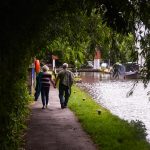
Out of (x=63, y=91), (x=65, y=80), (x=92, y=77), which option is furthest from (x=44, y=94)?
(x=92, y=77)

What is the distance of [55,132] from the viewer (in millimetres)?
13195

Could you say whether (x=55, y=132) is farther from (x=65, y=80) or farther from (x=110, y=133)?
(x=65, y=80)

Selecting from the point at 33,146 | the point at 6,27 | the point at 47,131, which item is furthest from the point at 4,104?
the point at 47,131

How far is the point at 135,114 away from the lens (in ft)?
67.7

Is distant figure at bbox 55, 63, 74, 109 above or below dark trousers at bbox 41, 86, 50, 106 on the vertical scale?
above

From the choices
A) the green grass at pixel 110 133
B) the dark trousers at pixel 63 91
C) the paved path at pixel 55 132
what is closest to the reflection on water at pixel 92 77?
the dark trousers at pixel 63 91

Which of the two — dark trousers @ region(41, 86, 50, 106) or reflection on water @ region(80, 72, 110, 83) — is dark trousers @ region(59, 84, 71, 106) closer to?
dark trousers @ region(41, 86, 50, 106)

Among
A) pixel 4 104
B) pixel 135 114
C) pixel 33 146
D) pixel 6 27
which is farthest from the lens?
pixel 135 114

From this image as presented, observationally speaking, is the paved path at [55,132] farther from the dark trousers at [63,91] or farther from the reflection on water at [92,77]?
the reflection on water at [92,77]

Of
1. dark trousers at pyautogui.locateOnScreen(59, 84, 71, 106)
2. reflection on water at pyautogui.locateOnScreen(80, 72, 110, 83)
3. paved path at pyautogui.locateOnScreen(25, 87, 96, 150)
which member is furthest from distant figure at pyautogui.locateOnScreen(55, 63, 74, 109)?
reflection on water at pyautogui.locateOnScreen(80, 72, 110, 83)

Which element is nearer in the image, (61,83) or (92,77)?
(61,83)

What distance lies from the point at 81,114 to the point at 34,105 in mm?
3917

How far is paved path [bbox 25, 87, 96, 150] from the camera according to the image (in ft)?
36.6

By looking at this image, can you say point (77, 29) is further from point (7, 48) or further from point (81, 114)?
point (7, 48)
